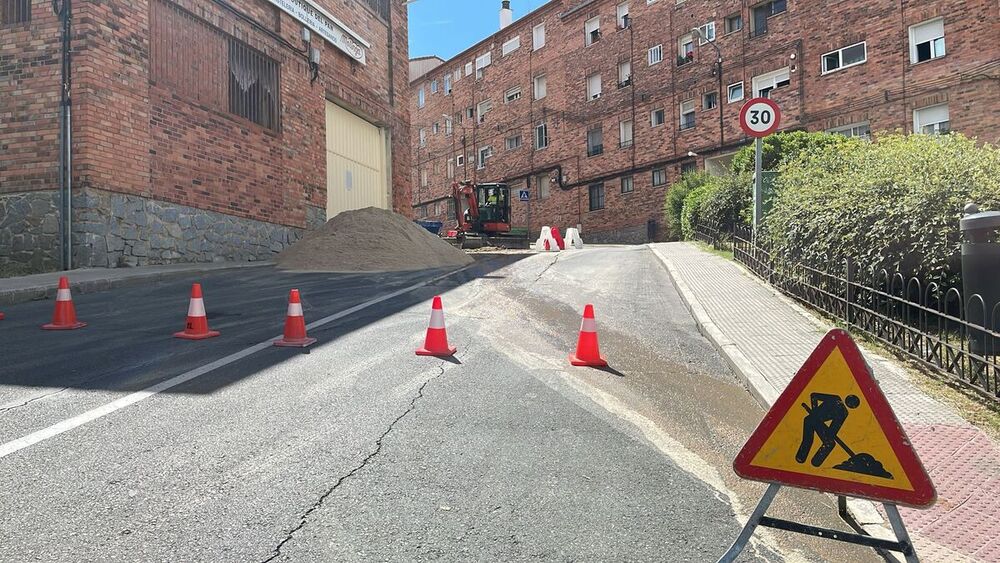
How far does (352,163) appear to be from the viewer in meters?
20.8

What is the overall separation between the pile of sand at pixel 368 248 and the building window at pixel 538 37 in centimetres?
2336

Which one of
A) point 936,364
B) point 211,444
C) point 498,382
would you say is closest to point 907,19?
point 936,364

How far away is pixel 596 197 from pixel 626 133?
3718mm

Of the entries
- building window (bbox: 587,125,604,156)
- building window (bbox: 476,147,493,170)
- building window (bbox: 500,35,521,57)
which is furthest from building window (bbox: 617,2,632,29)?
building window (bbox: 476,147,493,170)

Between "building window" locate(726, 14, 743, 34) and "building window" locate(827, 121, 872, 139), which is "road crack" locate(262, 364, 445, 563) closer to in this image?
"building window" locate(827, 121, 872, 139)

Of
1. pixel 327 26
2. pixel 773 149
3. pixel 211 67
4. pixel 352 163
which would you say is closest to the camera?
pixel 211 67

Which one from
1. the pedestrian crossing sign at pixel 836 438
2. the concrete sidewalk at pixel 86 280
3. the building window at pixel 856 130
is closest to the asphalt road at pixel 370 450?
the pedestrian crossing sign at pixel 836 438

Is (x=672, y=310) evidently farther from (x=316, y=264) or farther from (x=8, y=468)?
(x=316, y=264)

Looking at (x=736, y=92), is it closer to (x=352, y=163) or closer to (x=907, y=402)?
(x=352, y=163)

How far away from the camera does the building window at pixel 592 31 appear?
107ft

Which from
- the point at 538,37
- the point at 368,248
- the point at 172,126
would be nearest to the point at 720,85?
the point at 538,37

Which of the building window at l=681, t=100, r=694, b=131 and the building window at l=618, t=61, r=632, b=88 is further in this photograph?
the building window at l=618, t=61, r=632, b=88

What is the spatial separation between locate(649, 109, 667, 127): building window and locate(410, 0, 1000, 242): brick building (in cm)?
10

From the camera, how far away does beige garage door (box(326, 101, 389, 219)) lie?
19.5 meters
